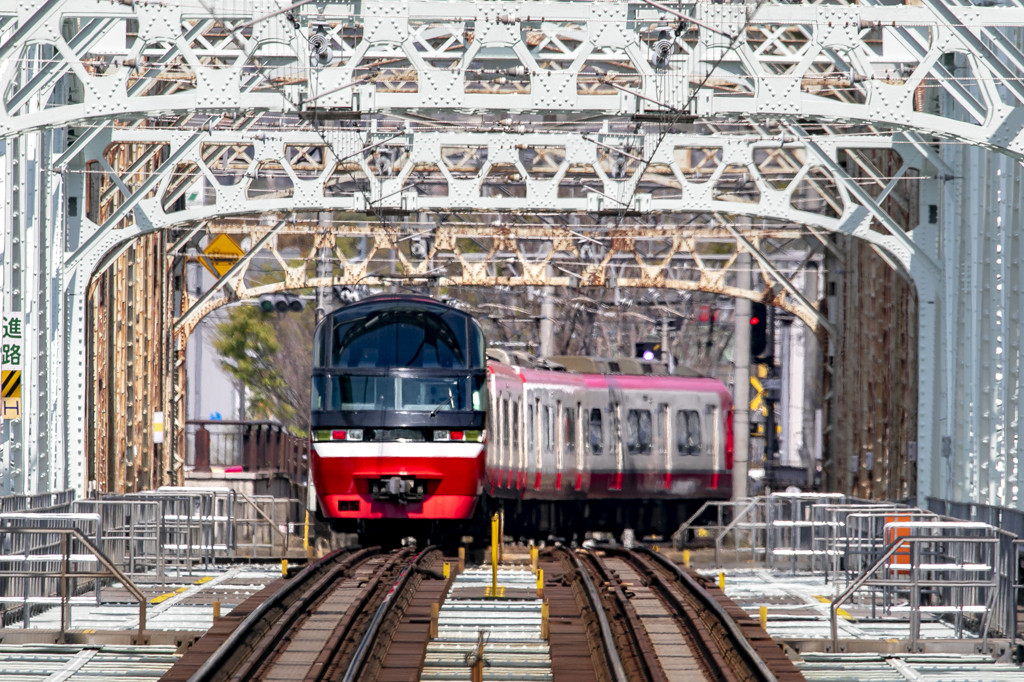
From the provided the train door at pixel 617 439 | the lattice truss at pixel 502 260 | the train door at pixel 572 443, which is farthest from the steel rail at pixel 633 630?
the lattice truss at pixel 502 260

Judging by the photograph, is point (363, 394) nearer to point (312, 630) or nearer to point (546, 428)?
point (546, 428)

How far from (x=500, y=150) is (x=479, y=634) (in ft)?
33.2

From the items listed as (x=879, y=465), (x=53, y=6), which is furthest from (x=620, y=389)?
(x=53, y=6)

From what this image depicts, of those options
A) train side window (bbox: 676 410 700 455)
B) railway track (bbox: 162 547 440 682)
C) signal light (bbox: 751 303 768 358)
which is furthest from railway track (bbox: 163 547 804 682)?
signal light (bbox: 751 303 768 358)

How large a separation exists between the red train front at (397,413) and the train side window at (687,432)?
10066 mm

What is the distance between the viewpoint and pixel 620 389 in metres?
29.5

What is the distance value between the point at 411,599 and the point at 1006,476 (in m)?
7.60

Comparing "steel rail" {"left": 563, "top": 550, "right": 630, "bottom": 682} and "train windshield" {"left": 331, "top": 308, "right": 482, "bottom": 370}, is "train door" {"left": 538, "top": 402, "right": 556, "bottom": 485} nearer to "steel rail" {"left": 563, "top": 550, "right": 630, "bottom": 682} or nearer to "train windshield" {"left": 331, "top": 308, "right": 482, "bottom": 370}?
"train windshield" {"left": 331, "top": 308, "right": 482, "bottom": 370}

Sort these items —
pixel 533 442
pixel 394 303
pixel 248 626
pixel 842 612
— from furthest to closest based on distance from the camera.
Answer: pixel 533 442 < pixel 394 303 < pixel 842 612 < pixel 248 626

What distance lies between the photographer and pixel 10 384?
17.7 meters

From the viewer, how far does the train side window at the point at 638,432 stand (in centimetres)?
2962

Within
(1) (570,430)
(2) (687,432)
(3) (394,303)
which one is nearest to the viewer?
(3) (394,303)

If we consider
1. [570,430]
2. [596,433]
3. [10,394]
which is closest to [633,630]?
[10,394]

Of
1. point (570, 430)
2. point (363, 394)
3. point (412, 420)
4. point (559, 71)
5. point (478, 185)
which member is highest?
point (559, 71)
